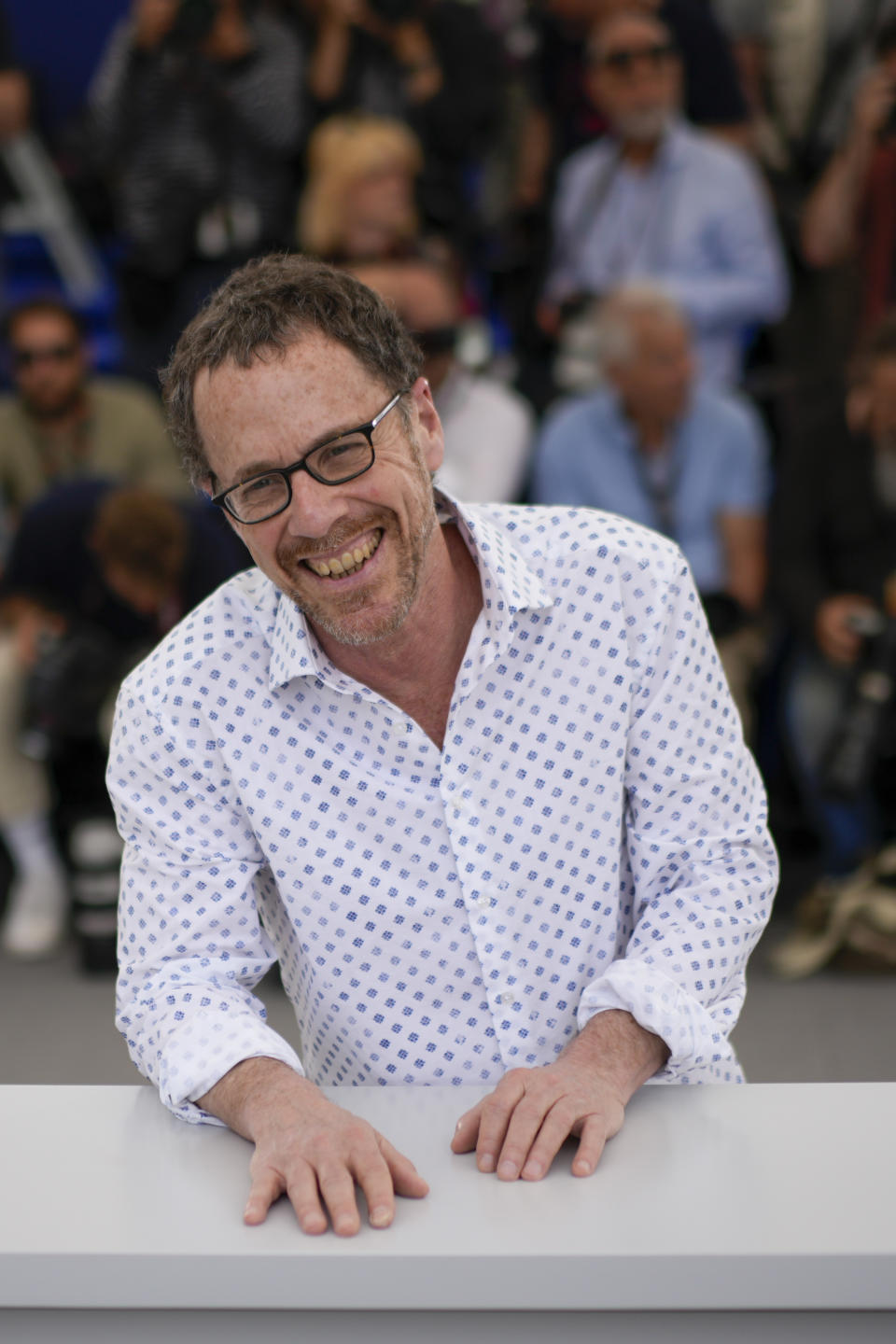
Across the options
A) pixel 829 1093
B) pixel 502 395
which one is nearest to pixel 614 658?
pixel 829 1093

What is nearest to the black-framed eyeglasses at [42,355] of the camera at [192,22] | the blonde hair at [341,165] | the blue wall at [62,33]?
the blonde hair at [341,165]

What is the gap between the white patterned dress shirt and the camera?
127 cm

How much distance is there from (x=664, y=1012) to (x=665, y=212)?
3.04 meters

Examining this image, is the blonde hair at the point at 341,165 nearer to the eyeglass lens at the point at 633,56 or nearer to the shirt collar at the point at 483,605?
the eyeglass lens at the point at 633,56

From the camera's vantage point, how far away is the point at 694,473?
3.54 metres

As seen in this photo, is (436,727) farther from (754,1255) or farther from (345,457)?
(754,1255)

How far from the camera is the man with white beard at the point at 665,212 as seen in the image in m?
3.76

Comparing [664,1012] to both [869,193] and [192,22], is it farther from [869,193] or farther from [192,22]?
[192,22]

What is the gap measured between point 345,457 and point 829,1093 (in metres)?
0.59

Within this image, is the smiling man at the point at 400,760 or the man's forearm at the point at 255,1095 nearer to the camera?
the man's forearm at the point at 255,1095

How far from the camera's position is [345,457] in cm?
122

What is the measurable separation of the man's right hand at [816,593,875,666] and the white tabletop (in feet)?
7.69

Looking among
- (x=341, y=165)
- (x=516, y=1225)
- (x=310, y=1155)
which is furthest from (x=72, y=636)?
(x=516, y=1225)

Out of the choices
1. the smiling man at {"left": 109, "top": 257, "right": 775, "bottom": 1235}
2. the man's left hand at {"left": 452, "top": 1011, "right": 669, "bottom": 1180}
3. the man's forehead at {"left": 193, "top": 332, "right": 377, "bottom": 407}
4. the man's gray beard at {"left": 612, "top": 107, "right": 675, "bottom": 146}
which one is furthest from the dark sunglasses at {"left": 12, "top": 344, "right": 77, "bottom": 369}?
the man's left hand at {"left": 452, "top": 1011, "right": 669, "bottom": 1180}
